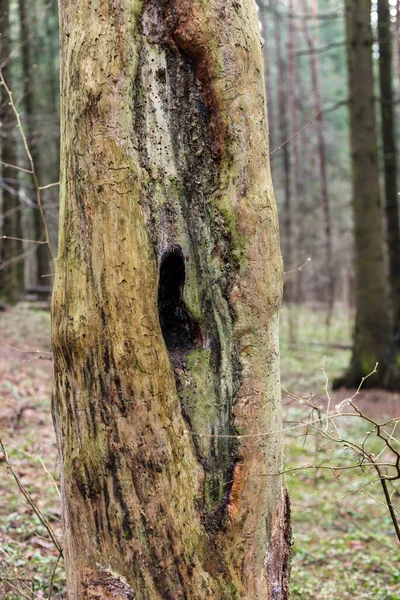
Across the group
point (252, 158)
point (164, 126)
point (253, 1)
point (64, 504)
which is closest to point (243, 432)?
point (64, 504)

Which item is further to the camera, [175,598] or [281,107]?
[281,107]

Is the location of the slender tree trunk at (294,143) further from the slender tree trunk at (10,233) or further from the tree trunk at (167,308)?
the tree trunk at (167,308)

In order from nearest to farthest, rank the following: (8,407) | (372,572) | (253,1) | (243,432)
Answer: (243,432), (253,1), (372,572), (8,407)

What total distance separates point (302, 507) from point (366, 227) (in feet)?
18.9

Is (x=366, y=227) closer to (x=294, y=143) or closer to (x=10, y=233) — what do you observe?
(x=10, y=233)

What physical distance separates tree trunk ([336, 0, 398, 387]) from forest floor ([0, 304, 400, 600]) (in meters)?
0.62

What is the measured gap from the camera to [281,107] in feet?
61.1

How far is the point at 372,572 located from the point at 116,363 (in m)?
3.18

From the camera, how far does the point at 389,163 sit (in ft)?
38.3

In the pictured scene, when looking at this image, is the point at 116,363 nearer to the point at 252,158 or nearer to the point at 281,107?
the point at 252,158

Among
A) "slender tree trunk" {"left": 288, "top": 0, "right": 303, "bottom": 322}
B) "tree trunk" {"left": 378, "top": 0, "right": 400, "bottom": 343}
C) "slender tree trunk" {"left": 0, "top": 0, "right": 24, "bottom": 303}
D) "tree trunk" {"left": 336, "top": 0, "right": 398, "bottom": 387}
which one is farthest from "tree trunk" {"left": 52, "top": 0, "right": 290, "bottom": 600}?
"slender tree trunk" {"left": 288, "top": 0, "right": 303, "bottom": 322}

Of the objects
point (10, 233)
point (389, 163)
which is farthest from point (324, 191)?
point (10, 233)

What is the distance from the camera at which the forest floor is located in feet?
10.9

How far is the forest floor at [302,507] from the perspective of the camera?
331 cm
